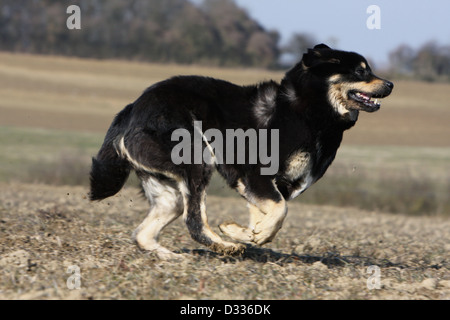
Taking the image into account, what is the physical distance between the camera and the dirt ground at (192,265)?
566 centimetres

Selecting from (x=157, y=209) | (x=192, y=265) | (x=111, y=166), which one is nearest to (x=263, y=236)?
(x=192, y=265)

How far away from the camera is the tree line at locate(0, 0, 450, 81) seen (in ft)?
177

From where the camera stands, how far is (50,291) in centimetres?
548

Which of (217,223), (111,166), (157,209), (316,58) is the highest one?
(316,58)

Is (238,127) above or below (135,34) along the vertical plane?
below

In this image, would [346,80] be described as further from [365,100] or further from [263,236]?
[263,236]

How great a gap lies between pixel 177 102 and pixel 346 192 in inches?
481

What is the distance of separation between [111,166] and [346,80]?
92.7 inches

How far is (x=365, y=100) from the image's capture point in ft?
22.6

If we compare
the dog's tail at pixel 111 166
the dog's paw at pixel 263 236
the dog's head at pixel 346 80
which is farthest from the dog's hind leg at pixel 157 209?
the dog's head at pixel 346 80

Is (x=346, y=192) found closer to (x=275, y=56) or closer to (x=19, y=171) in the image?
(x=19, y=171)

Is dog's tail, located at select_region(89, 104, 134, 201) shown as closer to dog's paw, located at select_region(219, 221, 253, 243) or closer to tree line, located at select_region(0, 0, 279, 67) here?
dog's paw, located at select_region(219, 221, 253, 243)
